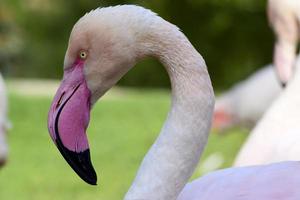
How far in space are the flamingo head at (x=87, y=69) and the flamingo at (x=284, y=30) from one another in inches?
57.3

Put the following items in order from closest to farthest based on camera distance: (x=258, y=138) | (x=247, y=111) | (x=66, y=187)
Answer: (x=258, y=138) → (x=66, y=187) → (x=247, y=111)

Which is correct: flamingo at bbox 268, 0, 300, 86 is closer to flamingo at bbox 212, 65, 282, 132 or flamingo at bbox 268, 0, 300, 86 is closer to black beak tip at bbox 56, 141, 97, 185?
black beak tip at bbox 56, 141, 97, 185

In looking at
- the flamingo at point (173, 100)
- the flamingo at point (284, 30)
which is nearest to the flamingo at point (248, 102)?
the flamingo at point (284, 30)

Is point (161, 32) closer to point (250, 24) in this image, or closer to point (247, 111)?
point (247, 111)

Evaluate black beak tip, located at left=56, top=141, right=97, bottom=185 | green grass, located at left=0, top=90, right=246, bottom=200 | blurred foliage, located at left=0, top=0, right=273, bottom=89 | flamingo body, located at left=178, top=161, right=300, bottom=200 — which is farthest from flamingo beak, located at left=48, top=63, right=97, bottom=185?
blurred foliage, located at left=0, top=0, right=273, bottom=89

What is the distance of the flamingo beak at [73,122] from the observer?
2.44 m

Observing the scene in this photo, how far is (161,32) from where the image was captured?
2.43m

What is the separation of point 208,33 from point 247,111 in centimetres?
1202

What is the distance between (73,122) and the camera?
96.3 inches

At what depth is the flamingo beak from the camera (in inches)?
96.0

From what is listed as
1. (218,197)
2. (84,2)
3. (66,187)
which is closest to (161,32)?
(218,197)

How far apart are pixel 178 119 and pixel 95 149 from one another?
4.54m

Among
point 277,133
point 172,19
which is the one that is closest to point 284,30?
point 277,133

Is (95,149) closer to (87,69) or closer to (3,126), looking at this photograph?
(3,126)
